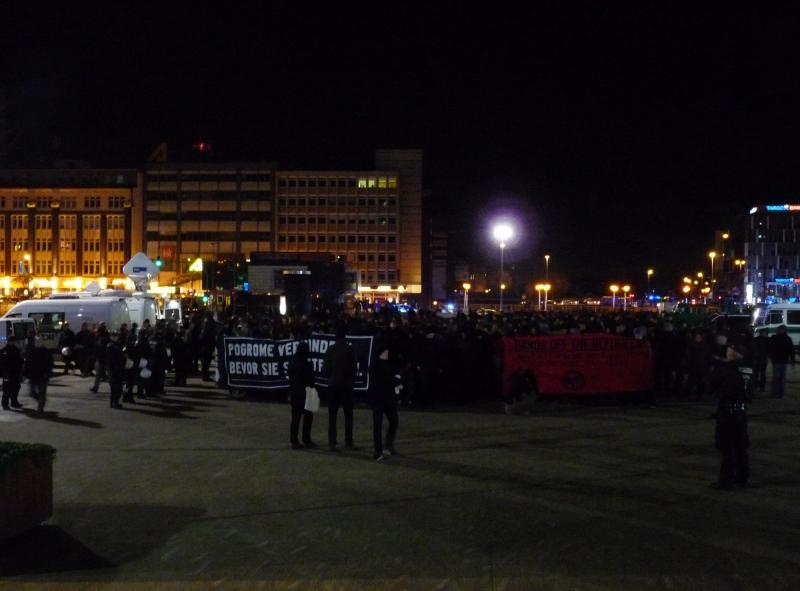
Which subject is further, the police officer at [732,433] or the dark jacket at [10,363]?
the dark jacket at [10,363]

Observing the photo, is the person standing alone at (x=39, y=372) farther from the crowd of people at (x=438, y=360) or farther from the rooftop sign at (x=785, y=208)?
the rooftop sign at (x=785, y=208)

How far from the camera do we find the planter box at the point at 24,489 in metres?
7.85

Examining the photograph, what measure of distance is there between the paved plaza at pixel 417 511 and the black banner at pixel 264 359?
12.7ft

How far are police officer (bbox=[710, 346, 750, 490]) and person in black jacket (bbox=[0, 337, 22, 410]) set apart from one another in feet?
44.5

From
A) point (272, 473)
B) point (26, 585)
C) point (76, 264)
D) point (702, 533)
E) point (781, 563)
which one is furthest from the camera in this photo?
point (76, 264)

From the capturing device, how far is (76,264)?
115688 mm

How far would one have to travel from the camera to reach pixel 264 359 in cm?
1997

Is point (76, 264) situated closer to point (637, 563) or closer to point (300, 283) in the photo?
point (300, 283)

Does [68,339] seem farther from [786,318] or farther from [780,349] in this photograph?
[786,318]

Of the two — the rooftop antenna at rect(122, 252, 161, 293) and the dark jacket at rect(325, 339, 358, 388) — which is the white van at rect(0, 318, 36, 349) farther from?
the dark jacket at rect(325, 339, 358, 388)

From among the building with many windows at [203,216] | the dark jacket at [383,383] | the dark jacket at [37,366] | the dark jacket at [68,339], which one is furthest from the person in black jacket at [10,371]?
the building with many windows at [203,216]

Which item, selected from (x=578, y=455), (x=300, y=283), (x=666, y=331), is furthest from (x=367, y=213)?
(x=578, y=455)

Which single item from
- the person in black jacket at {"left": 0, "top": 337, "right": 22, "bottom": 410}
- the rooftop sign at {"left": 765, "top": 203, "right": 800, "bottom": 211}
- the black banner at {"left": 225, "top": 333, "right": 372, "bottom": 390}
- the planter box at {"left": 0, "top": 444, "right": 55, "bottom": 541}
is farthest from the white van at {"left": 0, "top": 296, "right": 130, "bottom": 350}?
the rooftop sign at {"left": 765, "top": 203, "right": 800, "bottom": 211}

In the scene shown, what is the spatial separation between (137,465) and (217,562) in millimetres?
4790
